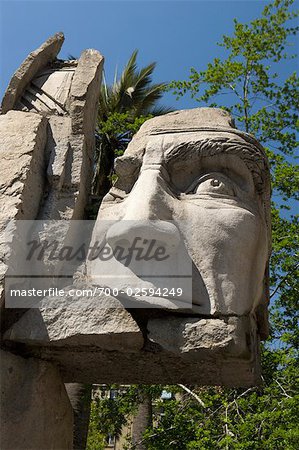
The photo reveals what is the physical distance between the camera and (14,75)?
3408 millimetres

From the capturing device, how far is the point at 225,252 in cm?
242

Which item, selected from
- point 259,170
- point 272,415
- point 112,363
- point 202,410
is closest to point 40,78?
point 259,170

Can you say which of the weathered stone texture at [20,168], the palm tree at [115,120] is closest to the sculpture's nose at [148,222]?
the weathered stone texture at [20,168]

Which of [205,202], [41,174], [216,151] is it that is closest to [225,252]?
[205,202]

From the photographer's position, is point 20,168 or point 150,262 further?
point 20,168

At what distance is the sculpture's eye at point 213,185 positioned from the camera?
2.63m

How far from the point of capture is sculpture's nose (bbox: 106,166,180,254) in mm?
2396

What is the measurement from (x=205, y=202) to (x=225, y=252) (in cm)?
30

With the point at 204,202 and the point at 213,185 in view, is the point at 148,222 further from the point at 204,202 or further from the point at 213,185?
the point at 213,185

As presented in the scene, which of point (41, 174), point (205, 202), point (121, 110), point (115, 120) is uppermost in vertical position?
point (121, 110)

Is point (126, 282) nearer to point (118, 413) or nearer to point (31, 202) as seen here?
point (31, 202)

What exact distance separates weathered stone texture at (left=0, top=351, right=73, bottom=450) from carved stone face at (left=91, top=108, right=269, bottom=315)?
2.42 feet

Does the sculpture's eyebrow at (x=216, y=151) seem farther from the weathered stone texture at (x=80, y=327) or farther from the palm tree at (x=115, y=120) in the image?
the palm tree at (x=115, y=120)

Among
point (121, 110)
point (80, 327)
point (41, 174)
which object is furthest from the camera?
point (121, 110)
